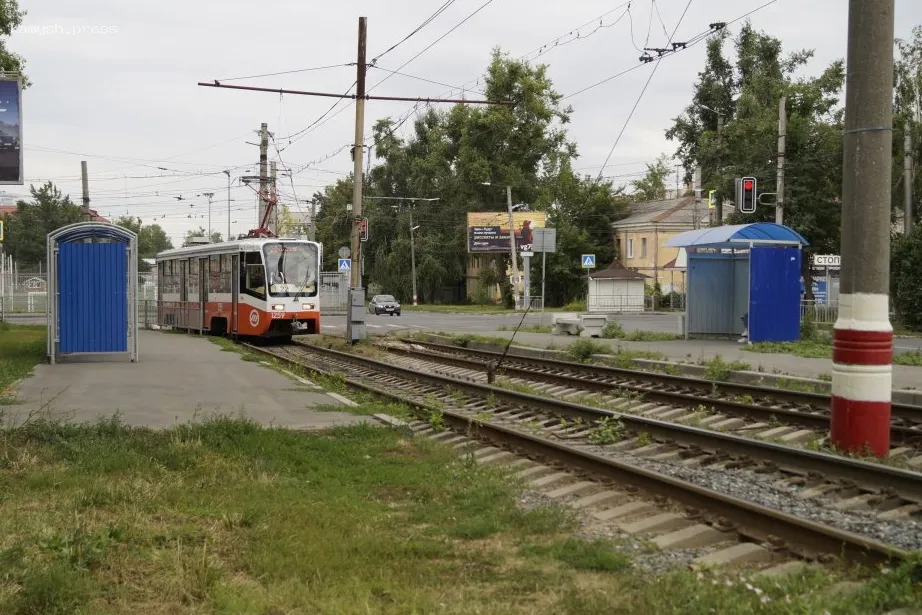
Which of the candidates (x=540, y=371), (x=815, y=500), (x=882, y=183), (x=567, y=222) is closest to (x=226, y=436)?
(x=815, y=500)

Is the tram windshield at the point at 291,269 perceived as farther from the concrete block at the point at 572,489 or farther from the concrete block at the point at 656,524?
the concrete block at the point at 656,524

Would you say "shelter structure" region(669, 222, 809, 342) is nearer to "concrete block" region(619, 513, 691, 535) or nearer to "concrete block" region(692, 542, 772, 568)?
"concrete block" region(619, 513, 691, 535)

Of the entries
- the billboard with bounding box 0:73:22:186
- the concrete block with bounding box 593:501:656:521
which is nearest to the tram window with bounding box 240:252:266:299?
the billboard with bounding box 0:73:22:186

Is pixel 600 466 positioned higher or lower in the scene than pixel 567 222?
lower

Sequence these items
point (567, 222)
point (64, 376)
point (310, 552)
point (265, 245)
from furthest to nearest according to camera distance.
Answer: point (567, 222), point (265, 245), point (64, 376), point (310, 552)

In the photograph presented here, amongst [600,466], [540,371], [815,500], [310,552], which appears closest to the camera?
[310,552]

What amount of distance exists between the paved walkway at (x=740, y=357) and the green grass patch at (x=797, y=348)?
284 millimetres

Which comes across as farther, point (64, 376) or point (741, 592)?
point (64, 376)

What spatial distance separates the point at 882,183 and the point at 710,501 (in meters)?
3.92

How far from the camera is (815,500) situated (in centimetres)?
748

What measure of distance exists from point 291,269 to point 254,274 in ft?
3.40

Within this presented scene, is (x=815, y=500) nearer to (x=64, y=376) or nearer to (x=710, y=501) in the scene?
(x=710, y=501)

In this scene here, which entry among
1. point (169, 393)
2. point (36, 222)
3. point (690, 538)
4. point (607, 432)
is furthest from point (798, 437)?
point (36, 222)

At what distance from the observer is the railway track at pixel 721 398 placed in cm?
1073
